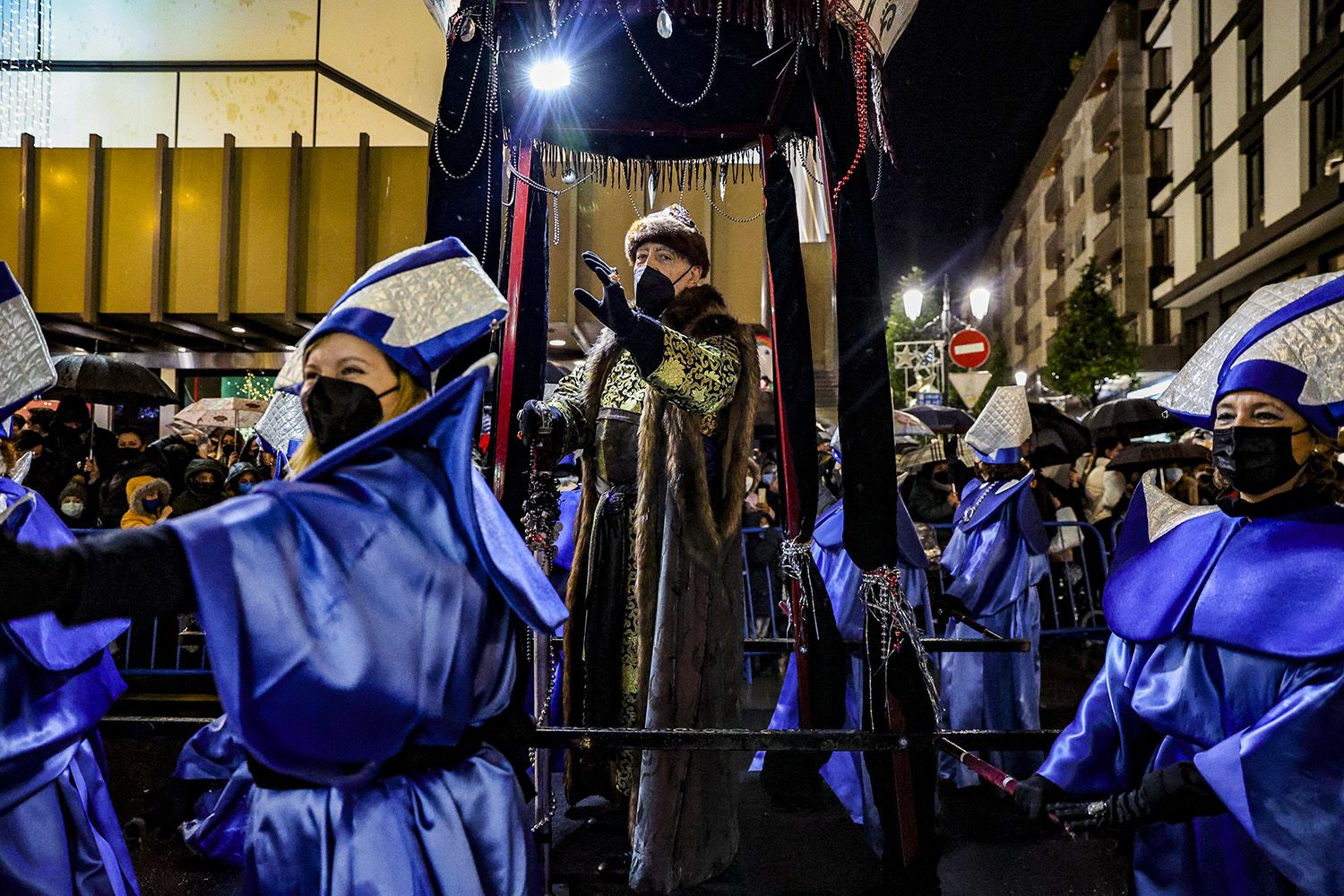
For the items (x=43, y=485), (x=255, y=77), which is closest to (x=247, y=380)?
(x=255, y=77)

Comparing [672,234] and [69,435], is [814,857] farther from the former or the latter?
[69,435]

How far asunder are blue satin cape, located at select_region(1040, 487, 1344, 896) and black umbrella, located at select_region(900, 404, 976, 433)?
8.30 metres

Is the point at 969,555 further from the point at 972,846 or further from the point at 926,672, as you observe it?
the point at 926,672

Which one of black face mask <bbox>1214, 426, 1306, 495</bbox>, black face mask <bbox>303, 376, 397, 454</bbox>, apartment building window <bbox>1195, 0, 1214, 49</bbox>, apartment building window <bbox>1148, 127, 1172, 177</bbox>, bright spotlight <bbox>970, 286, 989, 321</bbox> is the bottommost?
black face mask <bbox>1214, 426, 1306, 495</bbox>

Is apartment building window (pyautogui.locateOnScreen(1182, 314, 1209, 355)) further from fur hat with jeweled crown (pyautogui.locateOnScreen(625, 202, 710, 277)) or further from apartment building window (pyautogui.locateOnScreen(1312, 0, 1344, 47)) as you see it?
fur hat with jeweled crown (pyautogui.locateOnScreen(625, 202, 710, 277))

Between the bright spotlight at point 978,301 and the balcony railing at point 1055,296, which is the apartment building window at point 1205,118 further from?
the bright spotlight at point 978,301

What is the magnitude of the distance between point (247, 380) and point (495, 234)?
1180cm

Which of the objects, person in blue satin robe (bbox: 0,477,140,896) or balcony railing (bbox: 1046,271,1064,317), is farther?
balcony railing (bbox: 1046,271,1064,317)

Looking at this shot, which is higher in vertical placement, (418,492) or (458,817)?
(418,492)

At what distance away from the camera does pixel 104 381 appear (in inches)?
367

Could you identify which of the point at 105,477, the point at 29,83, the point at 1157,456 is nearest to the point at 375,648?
the point at 105,477

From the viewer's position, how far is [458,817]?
194 centimetres

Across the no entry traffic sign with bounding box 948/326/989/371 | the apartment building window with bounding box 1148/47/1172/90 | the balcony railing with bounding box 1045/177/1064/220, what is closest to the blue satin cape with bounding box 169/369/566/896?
the no entry traffic sign with bounding box 948/326/989/371

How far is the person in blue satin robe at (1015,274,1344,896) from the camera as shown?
6.88 feet
